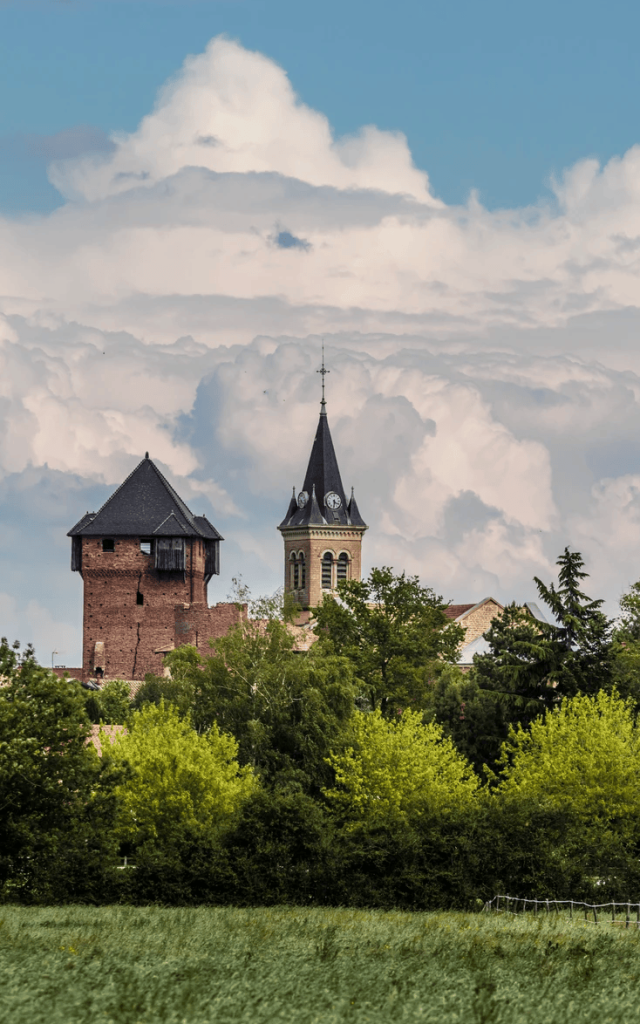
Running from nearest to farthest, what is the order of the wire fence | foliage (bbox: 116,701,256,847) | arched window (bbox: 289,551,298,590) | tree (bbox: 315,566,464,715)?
the wire fence → foliage (bbox: 116,701,256,847) → tree (bbox: 315,566,464,715) → arched window (bbox: 289,551,298,590)

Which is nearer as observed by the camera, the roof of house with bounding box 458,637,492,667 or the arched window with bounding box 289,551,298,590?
the roof of house with bounding box 458,637,492,667

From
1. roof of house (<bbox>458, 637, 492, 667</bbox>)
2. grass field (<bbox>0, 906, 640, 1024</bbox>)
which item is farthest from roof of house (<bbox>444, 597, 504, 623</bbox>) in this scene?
grass field (<bbox>0, 906, 640, 1024</bbox>)

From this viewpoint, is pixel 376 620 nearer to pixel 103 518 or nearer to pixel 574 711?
pixel 574 711

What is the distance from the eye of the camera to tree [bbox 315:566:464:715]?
67250mm

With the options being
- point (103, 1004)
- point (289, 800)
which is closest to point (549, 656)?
point (289, 800)

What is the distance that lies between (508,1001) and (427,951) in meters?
3.68

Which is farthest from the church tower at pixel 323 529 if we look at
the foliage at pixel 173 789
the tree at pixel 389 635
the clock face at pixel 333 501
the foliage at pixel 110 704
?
the foliage at pixel 173 789

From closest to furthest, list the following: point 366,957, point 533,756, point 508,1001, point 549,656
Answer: point 508,1001 < point 366,957 < point 533,756 < point 549,656

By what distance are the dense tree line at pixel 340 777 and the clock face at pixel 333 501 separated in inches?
3363

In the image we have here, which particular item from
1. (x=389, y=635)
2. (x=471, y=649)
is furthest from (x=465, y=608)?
(x=389, y=635)

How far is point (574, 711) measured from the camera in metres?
51.7

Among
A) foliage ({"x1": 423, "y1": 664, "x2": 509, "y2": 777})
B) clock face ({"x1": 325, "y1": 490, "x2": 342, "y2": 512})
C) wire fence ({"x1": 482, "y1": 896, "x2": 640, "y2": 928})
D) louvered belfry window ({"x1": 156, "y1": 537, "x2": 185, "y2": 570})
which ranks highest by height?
clock face ({"x1": 325, "y1": 490, "x2": 342, "y2": 512})

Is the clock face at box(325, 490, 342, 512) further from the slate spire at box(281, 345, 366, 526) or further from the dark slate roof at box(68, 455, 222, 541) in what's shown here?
the dark slate roof at box(68, 455, 222, 541)

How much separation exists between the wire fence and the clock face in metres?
115
